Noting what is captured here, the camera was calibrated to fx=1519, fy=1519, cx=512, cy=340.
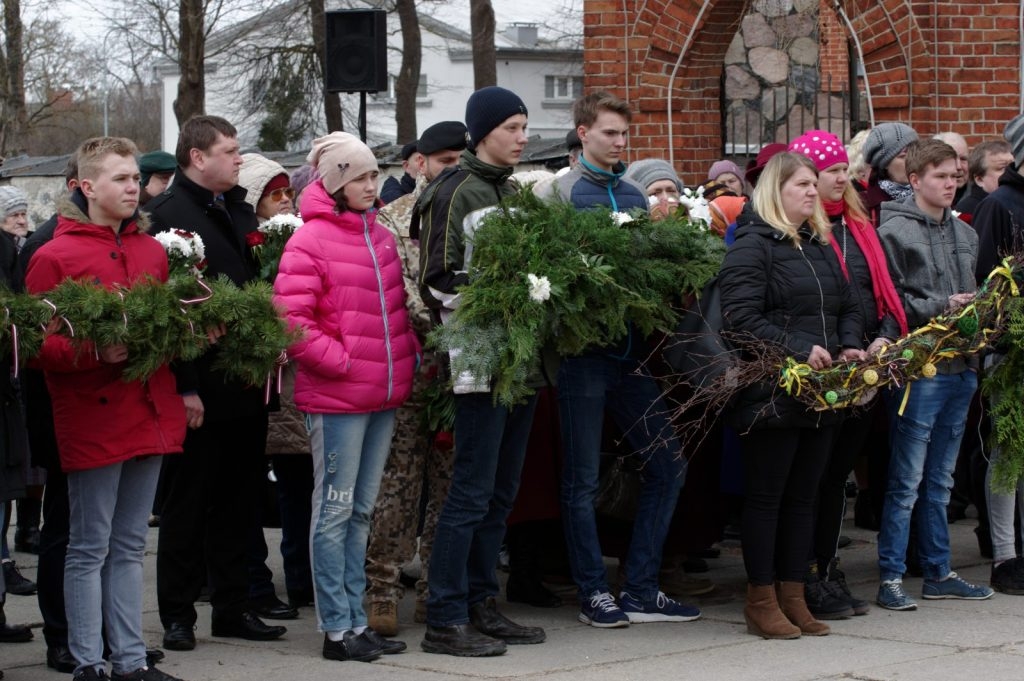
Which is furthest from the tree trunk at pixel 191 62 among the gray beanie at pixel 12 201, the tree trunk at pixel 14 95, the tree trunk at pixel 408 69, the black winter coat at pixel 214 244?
the black winter coat at pixel 214 244

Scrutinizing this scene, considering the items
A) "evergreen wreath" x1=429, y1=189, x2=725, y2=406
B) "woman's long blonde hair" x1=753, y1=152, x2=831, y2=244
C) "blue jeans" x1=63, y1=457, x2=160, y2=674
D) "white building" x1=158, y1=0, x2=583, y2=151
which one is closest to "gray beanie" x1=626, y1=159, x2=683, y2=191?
"woman's long blonde hair" x1=753, y1=152, x2=831, y2=244

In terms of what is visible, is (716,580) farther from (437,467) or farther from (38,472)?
(38,472)

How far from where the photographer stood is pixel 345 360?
575 cm

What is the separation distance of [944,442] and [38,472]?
4.33 metres

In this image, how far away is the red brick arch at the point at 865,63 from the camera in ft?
35.7

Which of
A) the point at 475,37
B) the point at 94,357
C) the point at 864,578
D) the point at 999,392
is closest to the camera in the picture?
the point at 94,357

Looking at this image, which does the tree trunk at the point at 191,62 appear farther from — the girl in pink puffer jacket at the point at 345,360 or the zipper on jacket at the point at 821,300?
the zipper on jacket at the point at 821,300

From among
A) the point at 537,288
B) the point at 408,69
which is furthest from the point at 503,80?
the point at 537,288

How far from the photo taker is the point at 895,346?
20.2 ft

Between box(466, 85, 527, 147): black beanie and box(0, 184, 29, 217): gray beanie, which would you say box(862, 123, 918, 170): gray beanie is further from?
box(0, 184, 29, 217): gray beanie

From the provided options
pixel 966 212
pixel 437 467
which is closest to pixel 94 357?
pixel 437 467

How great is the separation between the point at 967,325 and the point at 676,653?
1.86 m

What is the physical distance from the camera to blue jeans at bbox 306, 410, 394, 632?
5.84 metres

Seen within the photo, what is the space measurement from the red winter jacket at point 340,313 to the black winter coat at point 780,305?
4.40 feet
